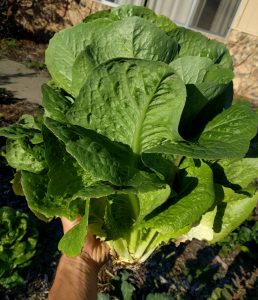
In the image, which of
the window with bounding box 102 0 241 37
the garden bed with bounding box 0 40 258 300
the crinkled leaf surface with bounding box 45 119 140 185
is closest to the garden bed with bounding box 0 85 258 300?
the garden bed with bounding box 0 40 258 300

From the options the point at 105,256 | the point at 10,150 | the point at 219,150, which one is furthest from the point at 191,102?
the point at 105,256

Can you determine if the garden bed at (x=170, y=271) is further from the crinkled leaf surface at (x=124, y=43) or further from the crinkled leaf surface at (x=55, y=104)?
the crinkled leaf surface at (x=124, y=43)

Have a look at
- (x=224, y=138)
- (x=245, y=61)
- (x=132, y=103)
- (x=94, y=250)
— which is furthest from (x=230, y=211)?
(x=245, y=61)

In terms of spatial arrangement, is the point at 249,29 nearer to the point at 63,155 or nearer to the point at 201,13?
the point at 201,13

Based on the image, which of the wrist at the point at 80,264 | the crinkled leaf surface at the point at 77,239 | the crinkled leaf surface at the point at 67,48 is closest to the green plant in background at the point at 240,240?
the wrist at the point at 80,264

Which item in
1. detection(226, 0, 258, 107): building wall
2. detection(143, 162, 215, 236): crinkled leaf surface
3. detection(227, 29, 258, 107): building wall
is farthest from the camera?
detection(227, 29, 258, 107): building wall

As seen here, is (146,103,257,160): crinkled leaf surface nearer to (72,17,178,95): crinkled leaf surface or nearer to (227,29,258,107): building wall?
(72,17,178,95): crinkled leaf surface

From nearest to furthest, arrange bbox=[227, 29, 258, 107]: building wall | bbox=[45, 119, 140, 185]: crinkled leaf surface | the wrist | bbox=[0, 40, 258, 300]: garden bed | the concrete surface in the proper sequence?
bbox=[45, 119, 140, 185]: crinkled leaf surface
the wrist
bbox=[0, 40, 258, 300]: garden bed
the concrete surface
bbox=[227, 29, 258, 107]: building wall
